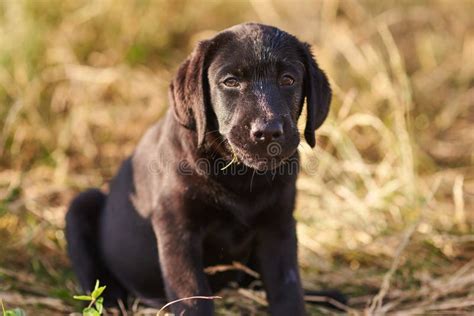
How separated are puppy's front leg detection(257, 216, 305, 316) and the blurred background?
0.45 meters

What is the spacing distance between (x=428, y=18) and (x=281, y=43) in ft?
15.5

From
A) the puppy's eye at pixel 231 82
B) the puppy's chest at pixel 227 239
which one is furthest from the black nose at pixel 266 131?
the puppy's chest at pixel 227 239

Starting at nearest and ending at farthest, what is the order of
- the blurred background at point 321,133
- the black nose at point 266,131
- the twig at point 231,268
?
the black nose at point 266,131 < the twig at point 231,268 < the blurred background at point 321,133

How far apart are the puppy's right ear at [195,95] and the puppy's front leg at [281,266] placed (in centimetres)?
53

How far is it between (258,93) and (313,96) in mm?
329

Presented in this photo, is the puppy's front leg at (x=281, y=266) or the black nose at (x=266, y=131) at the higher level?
the black nose at (x=266, y=131)

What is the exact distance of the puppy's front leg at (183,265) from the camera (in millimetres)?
3238

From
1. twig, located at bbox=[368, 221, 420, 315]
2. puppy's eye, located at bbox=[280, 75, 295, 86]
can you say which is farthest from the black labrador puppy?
twig, located at bbox=[368, 221, 420, 315]

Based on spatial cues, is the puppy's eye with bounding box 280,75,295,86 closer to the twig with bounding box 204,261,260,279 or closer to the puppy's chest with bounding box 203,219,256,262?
the puppy's chest with bounding box 203,219,256,262

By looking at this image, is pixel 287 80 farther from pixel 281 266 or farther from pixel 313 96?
pixel 281 266

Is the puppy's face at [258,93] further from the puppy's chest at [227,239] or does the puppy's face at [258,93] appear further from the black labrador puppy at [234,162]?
the puppy's chest at [227,239]

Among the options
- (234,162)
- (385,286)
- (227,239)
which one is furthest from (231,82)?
(385,286)

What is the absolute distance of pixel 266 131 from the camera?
9.62ft

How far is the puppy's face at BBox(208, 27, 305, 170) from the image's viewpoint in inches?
118
